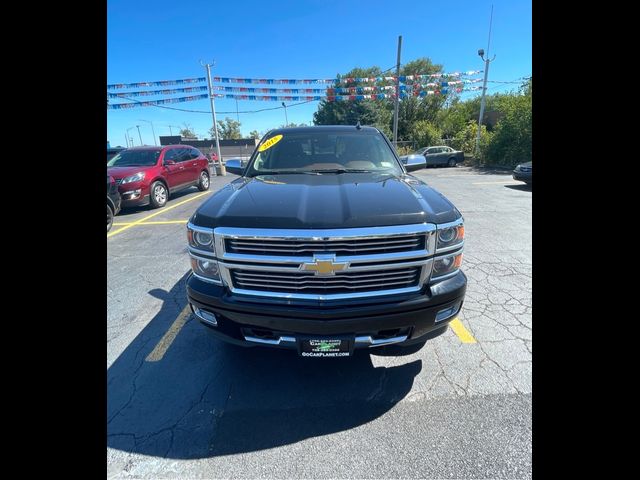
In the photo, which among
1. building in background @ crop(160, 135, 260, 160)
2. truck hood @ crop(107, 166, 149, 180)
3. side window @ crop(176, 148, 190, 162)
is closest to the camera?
truck hood @ crop(107, 166, 149, 180)

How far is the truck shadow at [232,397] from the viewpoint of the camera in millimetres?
1859

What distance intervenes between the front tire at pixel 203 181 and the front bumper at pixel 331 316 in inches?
454

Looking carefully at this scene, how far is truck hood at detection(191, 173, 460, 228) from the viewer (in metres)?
1.77

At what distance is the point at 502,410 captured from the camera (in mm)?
1995

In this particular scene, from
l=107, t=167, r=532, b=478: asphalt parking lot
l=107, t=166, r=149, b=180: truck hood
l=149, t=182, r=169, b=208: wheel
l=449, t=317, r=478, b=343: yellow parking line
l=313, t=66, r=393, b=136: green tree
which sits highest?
l=313, t=66, r=393, b=136: green tree

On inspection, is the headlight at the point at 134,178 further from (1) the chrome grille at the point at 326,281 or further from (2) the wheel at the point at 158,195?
(1) the chrome grille at the point at 326,281

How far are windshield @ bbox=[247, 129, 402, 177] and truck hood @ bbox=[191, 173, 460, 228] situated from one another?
72cm

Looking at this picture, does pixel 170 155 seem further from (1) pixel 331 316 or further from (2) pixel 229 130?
(2) pixel 229 130

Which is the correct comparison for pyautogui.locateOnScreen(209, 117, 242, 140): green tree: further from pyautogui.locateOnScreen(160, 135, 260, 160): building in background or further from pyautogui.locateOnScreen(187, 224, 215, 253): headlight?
pyautogui.locateOnScreen(187, 224, 215, 253): headlight

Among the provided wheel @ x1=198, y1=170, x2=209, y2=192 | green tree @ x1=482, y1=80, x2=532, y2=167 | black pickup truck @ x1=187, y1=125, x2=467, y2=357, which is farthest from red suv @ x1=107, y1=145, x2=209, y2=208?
green tree @ x1=482, y1=80, x2=532, y2=167

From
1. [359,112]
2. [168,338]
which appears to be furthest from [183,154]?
[359,112]
